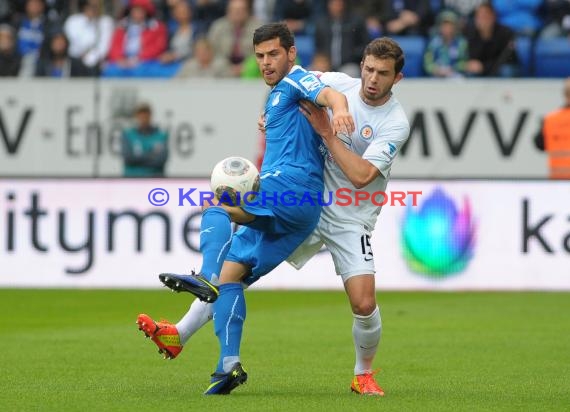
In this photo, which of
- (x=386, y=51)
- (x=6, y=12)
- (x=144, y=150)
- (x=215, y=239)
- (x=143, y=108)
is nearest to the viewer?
(x=215, y=239)

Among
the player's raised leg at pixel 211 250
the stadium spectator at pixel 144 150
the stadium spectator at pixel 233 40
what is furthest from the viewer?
the stadium spectator at pixel 233 40

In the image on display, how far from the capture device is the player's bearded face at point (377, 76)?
24.9 feet

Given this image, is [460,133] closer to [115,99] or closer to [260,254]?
[115,99]

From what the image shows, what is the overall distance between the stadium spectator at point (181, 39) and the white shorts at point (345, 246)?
11.1 m

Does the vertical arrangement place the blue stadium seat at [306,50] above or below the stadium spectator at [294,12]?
below

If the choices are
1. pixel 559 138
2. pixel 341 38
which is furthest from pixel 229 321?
pixel 341 38

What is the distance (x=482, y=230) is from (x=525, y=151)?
8.91 feet

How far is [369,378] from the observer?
7.72m

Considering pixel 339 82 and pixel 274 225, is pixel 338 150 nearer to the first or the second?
pixel 274 225

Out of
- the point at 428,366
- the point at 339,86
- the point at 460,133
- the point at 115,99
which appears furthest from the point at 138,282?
the point at 339,86

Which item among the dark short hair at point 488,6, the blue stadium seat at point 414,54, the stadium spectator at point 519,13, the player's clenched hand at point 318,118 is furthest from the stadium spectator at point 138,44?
Answer: the player's clenched hand at point 318,118

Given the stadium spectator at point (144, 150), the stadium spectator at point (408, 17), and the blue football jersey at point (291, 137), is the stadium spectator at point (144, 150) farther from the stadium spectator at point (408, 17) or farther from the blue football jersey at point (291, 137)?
the blue football jersey at point (291, 137)

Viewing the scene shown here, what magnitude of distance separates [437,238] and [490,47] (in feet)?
12.3

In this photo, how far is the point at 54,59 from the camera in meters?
18.5
